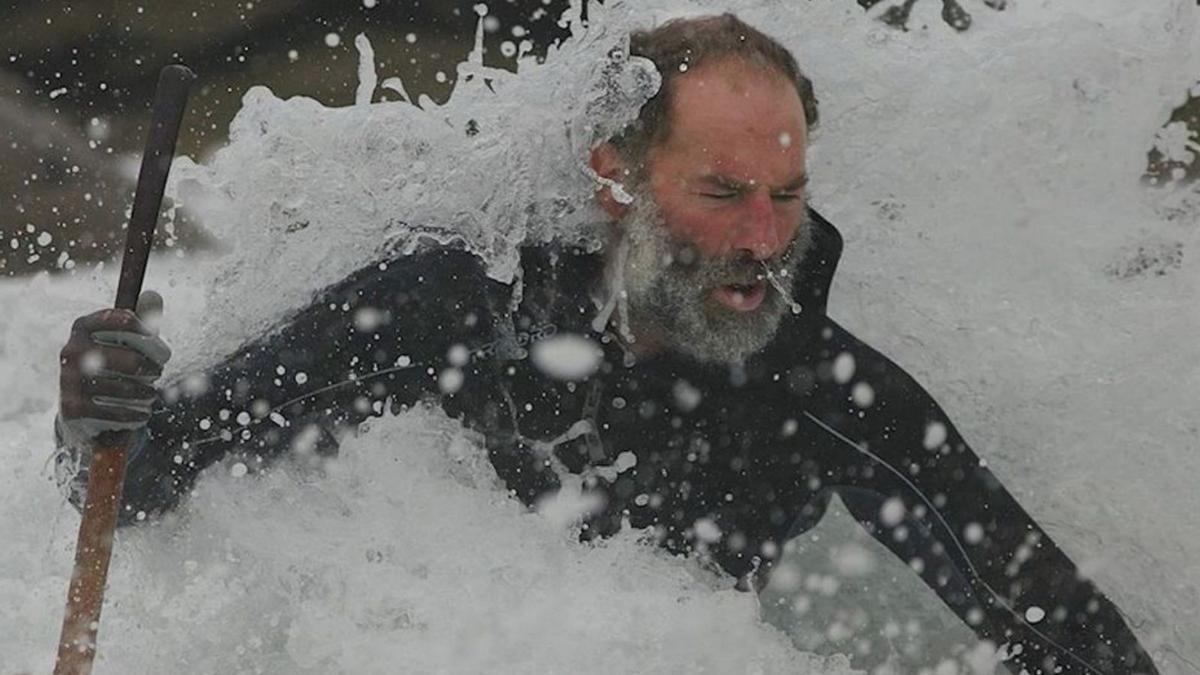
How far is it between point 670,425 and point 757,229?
0.25 m

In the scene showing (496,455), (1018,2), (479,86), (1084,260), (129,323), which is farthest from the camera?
(1018,2)

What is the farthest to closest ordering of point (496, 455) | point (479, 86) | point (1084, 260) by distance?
point (1084, 260)
point (479, 86)
point (496, 455)

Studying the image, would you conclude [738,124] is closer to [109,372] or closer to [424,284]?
[424,284]

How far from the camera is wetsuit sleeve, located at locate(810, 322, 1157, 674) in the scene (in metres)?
1.60

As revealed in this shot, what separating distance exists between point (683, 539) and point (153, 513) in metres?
0.61

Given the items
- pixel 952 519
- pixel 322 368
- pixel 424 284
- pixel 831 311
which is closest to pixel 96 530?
pixel 322 368

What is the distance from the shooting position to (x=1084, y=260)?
6.80 feet

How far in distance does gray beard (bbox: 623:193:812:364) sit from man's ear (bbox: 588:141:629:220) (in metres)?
0.03

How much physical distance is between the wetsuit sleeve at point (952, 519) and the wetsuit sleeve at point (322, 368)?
44 cm

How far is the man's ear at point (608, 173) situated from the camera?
5.34 feet

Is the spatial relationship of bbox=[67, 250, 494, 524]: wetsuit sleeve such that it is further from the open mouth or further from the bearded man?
the open mouth

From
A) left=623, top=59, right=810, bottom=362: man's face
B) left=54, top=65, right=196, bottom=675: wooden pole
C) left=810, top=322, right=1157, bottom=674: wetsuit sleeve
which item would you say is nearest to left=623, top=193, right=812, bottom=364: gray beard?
left=623, top=59, right=810, bottom=362: man's face

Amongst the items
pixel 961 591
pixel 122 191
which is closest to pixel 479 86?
pixel 961 591

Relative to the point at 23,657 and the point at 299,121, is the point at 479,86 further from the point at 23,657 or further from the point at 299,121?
the point at 23,657
